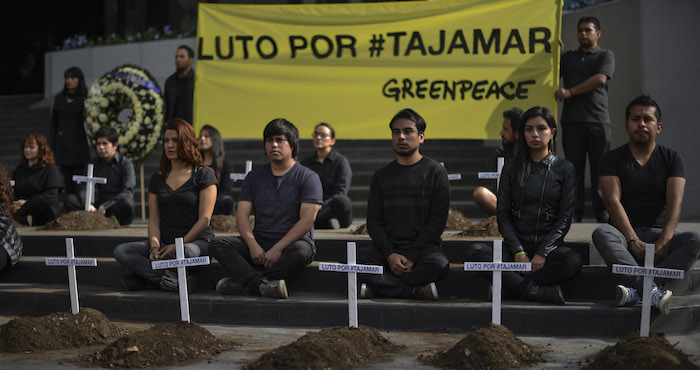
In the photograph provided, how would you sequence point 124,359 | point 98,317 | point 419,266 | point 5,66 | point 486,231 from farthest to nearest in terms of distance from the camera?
point 5,66 < point 486,231 < point 419,266 < point 98,317 < point 124,359

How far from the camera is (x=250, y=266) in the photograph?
5.64 meters

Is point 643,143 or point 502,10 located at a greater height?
point 502,10

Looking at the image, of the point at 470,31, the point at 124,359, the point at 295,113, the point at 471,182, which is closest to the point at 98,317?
the point at 124,359

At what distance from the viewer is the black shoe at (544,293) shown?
5008 mm

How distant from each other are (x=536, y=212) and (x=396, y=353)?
1521 mm

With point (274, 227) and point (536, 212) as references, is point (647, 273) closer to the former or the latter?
point (536, 212)

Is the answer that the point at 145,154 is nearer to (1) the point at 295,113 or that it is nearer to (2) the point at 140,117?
(2) the point at 140,117

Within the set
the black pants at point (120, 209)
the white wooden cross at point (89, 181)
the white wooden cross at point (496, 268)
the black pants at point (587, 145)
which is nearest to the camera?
the white wooden cross at point (496, 268)

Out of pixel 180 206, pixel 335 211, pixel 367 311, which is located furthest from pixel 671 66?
pixel 180 206

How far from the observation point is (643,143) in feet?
17.7

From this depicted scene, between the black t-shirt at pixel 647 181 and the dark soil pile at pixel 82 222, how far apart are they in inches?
185

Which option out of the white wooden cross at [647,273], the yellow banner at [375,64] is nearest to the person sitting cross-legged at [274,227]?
the white wooden cross at [647,273]

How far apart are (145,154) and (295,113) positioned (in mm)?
1977

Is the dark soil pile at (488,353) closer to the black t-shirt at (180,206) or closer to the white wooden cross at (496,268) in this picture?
the white wooden cross at (496,268)
